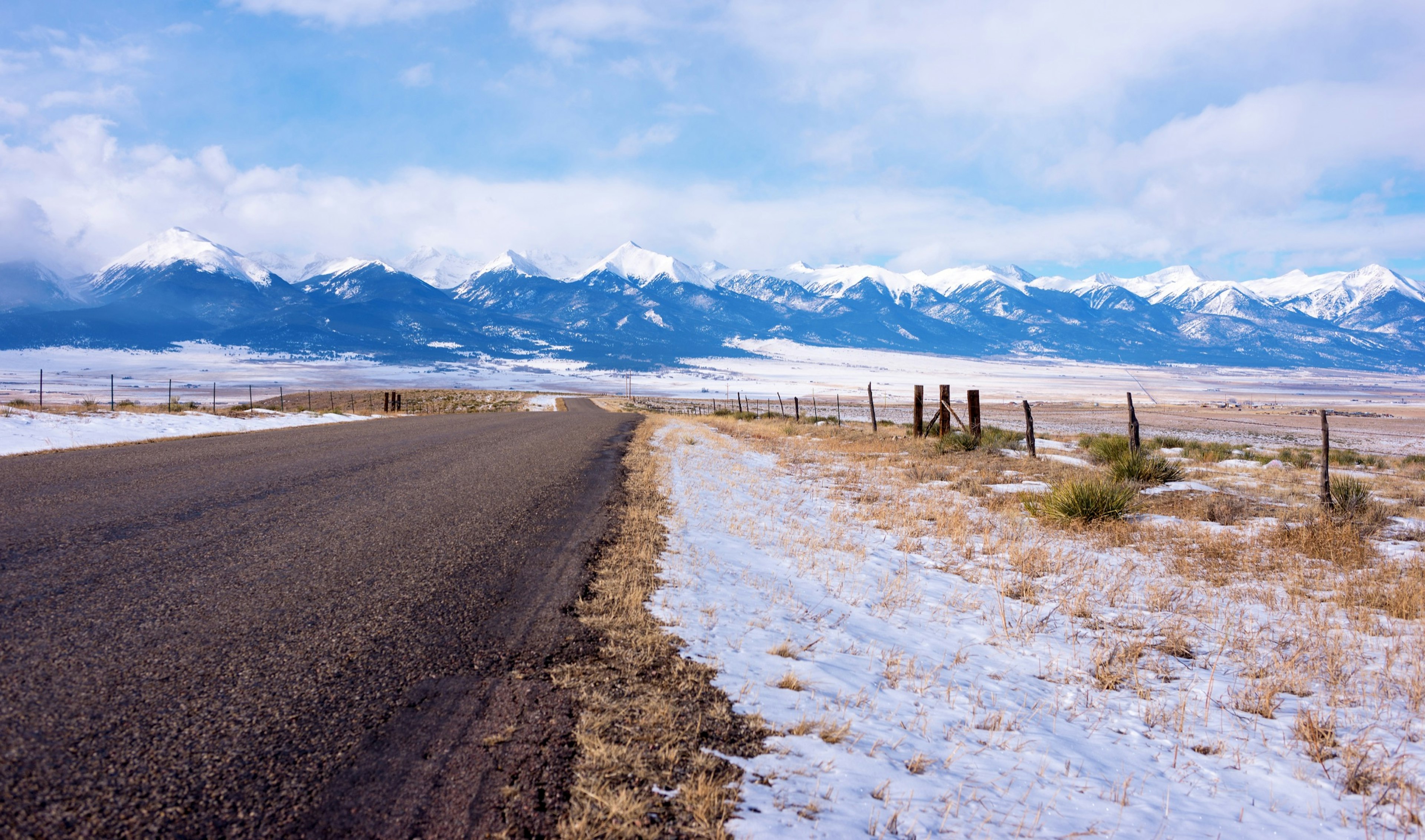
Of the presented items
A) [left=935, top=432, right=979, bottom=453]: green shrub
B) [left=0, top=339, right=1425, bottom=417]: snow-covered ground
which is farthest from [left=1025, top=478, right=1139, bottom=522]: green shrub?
[left=0, top=339, right=1425, bottom=417]: snow-covered ground

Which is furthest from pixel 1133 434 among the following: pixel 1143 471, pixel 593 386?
pixel 593 386

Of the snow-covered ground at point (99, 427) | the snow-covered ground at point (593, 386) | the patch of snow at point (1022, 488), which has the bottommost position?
the patch of snow at point (1022, 488)

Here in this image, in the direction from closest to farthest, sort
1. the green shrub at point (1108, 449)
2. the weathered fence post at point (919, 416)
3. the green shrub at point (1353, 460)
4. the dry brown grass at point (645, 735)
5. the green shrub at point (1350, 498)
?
1. the dry brown grass at point (645, 735)
2. the green shrub at point (1350, 498)
3. the green shrub at point (1108, 449)
4. the green shrub at point (1353, 460)
5. the weathered fence post at point (919, 416)

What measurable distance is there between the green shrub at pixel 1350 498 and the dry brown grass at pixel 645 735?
10886 mm

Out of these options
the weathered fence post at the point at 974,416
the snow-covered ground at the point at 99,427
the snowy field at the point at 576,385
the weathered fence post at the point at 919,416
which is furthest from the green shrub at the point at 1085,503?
the snowy field at the point at 576,385

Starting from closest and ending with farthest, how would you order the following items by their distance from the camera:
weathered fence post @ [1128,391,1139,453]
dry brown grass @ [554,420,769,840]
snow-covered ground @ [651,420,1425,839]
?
dry brown grass @ [554,420,769,840]
snow-covered ground @ [651,420,1425,839]
weathered fence post @ [1128,391,1139,453]

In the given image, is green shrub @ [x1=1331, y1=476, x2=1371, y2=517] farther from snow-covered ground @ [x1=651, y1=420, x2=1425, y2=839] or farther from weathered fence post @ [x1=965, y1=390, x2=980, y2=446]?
weathered fence post @ [x1=965, y1=390, x2=980, y2=446]

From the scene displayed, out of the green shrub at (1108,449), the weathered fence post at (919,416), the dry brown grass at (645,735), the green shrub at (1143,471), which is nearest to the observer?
the dry brown grass at (645,735)

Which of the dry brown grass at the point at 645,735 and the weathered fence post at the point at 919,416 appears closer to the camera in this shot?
the dry brown grass at the point at 645,735

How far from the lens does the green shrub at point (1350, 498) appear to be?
974 centimetres

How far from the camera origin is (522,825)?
2578 mm

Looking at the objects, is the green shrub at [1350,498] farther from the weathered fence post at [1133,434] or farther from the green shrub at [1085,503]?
the weathered fence post at [1133,434]

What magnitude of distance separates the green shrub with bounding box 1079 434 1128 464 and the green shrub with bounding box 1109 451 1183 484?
32.7 inches

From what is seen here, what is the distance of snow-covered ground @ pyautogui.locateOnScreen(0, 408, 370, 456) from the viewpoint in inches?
525
